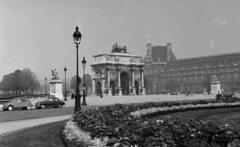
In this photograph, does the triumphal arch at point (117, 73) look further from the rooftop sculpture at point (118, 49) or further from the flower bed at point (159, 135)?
the flower bed at point (159, 135)

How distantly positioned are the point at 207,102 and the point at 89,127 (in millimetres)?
18130

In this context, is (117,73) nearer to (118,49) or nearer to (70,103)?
(118,49)

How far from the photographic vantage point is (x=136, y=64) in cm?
10794

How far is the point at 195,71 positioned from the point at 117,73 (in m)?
57.1

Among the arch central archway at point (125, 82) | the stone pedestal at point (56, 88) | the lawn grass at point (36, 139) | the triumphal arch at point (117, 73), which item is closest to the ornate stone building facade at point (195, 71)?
the triumphal arch at point (117, 73)

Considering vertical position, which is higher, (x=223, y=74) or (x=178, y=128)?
(x=223, y=74)

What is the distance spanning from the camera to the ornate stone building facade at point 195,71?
134m

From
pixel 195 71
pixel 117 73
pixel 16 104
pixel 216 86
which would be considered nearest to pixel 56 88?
pixel 16 104

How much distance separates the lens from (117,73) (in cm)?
10288

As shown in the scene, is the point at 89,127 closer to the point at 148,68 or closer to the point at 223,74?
the point at 223,74

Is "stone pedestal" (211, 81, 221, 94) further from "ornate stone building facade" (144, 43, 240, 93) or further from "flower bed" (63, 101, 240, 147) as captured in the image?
"flower bed" (63, 101, 240, 147)

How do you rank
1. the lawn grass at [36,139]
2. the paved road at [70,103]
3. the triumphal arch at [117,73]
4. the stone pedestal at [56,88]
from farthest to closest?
the triumphal arch at [117,73], the stone pedestal at [56,88], the paved road at [70,103], the lawn grass at [36,139]

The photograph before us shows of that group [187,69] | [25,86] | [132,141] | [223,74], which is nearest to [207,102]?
[132,141]

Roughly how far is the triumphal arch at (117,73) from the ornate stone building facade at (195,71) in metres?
28.0
